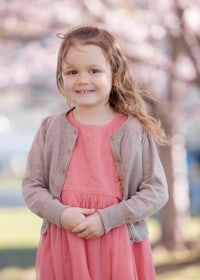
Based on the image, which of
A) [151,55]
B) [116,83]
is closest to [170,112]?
[151,55]

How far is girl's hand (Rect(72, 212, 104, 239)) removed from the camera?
2.50 meters

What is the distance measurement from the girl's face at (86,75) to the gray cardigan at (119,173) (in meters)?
0.13

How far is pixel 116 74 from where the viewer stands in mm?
2693

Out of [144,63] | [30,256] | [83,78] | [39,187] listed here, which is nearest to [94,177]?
[39,187]

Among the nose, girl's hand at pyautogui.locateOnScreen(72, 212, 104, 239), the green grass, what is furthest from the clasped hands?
the green grass

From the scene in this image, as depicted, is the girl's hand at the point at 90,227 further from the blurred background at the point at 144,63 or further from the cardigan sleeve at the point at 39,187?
the blurred background at the point at 144,63

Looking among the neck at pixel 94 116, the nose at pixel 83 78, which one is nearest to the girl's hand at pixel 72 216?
the neck at pixel 94 116

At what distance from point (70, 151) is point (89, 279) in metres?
0.47

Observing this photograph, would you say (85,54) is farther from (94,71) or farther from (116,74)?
(116,74)

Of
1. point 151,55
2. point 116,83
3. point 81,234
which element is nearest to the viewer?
point 81,234

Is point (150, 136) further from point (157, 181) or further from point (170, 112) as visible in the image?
point (170, 112)

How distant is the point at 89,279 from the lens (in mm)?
2541

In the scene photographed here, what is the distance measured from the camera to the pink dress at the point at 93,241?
2.56 meters

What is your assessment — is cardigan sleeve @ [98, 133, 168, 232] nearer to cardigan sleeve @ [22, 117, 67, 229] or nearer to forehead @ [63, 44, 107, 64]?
cardigan sleeve @ [22, 117, 67, 229]
